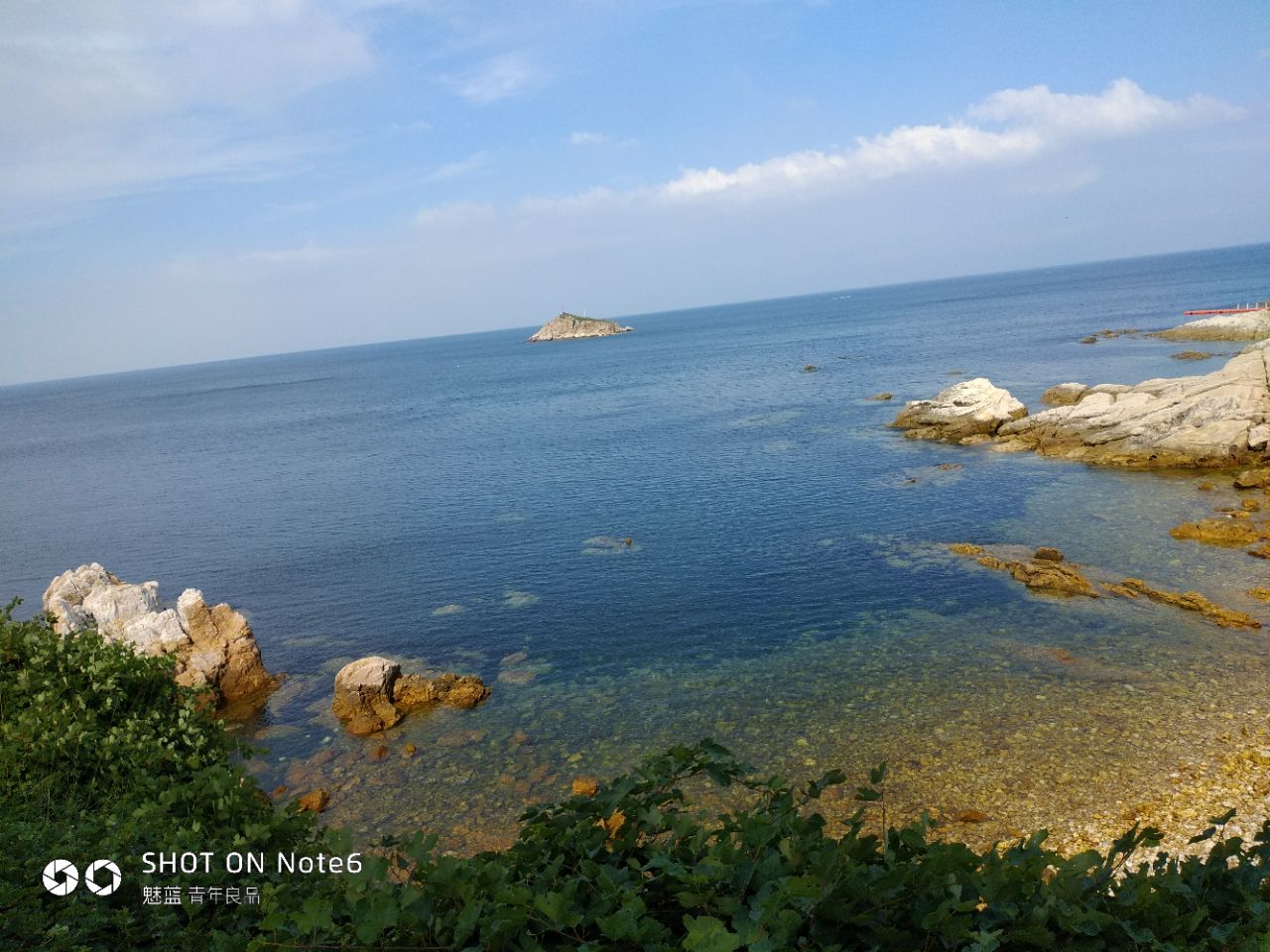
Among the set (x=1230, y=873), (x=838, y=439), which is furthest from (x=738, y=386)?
(x=1230, y=873)

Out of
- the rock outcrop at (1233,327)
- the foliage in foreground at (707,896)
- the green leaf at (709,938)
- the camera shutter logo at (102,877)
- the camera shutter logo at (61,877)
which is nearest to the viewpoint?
the green leaf at (709,938)

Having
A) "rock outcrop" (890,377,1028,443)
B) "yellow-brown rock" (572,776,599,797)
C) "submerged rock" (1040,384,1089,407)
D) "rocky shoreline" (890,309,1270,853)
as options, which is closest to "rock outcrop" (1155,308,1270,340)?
"submerged rock" (1040,384,1089,407)

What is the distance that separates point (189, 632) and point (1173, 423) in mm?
56612

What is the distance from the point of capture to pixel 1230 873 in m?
5.66

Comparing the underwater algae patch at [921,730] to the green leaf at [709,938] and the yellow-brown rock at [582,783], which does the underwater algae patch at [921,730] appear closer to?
the yellow-brown rock at [582,783]

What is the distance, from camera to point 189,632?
30391 millimetres

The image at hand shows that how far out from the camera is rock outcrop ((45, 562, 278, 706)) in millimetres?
29062

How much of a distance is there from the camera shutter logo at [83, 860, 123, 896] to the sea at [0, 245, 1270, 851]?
12.4 m

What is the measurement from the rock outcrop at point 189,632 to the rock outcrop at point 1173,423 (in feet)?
167

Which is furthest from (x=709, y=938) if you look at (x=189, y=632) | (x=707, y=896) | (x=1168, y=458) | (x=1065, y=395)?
(x=1065, y=395)

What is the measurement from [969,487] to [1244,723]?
27.0 metres

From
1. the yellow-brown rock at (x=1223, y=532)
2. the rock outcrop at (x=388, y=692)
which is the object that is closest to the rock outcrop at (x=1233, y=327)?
the yellow-brown rock at (x=1223, y=532)

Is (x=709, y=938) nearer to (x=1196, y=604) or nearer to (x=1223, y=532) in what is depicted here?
(x=1196, y=604)

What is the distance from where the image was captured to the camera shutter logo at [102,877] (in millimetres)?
7688
